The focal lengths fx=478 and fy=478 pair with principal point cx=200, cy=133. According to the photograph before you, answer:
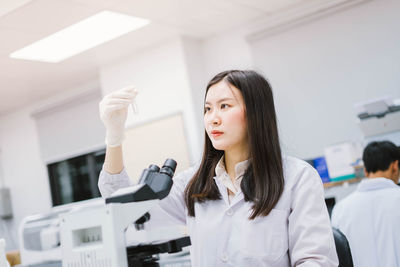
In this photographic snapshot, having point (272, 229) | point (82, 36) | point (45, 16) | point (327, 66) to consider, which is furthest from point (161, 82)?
point (272, 229)

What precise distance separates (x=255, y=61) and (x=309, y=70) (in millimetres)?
567

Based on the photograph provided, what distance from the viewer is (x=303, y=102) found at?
4.63m

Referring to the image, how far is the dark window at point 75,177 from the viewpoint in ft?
20.2

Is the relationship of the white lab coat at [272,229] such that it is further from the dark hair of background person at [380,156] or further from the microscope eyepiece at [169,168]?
the dark hair of background person at [380,156]

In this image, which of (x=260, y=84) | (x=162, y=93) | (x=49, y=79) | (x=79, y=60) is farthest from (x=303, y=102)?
(x=260, y=84)

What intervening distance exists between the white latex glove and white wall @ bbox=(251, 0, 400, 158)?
2.95 metres

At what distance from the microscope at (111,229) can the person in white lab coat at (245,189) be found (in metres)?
0.26

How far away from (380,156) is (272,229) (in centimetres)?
165

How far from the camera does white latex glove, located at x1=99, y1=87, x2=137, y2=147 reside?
1341mm

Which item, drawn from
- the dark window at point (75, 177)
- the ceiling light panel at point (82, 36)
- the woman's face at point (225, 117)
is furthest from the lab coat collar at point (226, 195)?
the dark window at point (75, 177)

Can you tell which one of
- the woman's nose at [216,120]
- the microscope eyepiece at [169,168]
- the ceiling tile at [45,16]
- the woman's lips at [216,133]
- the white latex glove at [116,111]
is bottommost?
the microscope eyepiece at [169,168]

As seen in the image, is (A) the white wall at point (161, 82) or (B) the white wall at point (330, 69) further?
(A) the white wall at point (161, 82)

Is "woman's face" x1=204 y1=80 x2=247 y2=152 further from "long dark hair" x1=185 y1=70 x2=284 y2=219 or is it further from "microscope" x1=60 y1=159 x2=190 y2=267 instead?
"microscope" x1=60 y1=159 x2=190 y2=267

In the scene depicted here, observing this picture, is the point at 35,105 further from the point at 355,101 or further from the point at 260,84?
the point at 260,84
